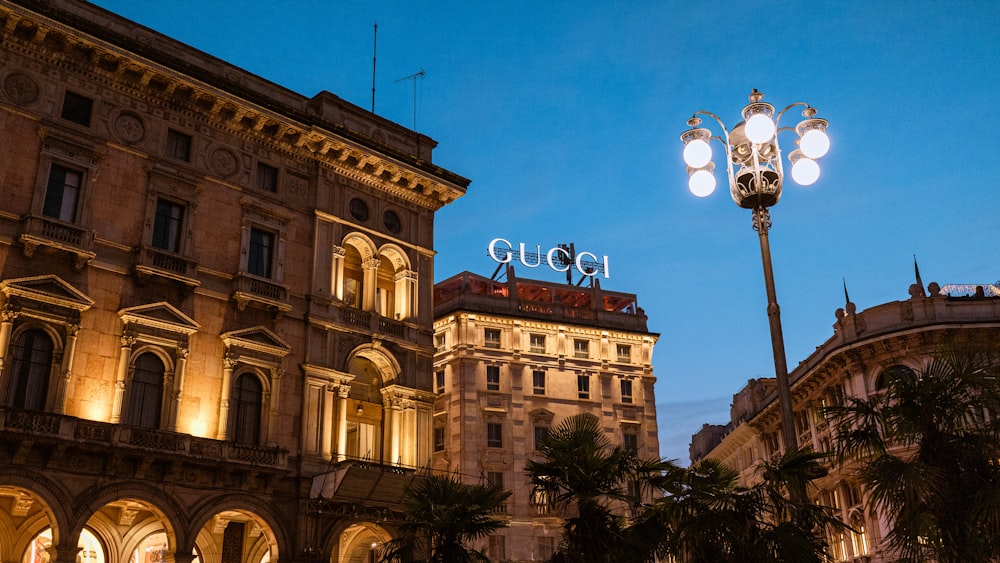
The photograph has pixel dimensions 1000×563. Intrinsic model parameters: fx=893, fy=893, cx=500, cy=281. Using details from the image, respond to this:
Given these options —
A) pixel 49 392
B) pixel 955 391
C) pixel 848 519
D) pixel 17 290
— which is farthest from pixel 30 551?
pixel 848 519

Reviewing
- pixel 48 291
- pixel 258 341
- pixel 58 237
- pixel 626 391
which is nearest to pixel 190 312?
pixel 258 341

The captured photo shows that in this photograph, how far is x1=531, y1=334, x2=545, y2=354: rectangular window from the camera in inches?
2537

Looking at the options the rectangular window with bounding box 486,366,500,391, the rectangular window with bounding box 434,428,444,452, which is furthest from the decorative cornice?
the rectangular window with bounding box 434,428,444,452

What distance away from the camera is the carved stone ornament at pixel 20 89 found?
29.6 meters

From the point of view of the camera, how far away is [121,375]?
2948cm

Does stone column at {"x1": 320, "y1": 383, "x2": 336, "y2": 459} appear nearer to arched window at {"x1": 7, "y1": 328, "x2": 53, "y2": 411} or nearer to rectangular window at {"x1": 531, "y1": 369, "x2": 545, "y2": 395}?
arched window at {"x1": 7, "y1": 328, "x2": 53, "y2": 411}

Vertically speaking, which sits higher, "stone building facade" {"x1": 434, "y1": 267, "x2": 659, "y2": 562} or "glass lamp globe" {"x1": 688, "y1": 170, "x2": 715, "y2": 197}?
"stone building facade" {"x1": 434, "y1": 267, "x2": 659, "y2": 562}

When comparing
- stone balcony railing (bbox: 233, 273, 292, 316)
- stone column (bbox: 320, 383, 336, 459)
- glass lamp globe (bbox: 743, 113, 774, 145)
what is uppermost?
stone balcony railing (bbox: 233, 273, 292, 316)

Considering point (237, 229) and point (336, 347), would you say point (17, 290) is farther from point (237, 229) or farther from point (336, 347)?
point (336, 347)

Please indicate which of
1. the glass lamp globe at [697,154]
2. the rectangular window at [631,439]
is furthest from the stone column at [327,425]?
the rectangular window at [631,439]

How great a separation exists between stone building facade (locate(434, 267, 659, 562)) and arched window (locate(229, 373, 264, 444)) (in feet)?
88.0

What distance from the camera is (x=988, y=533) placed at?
1418cm

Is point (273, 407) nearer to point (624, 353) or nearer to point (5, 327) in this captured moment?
point (5, 327)

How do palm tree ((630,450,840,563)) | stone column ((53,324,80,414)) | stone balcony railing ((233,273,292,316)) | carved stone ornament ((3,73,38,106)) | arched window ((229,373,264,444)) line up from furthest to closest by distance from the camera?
stone balcony railing ((233,273,292,316)), arched window ((229,373,264,444)), carved stone ornament ((3,73,38,106)), stone column ((53,324,80,414)), palm tree ((630,450,840,563))
